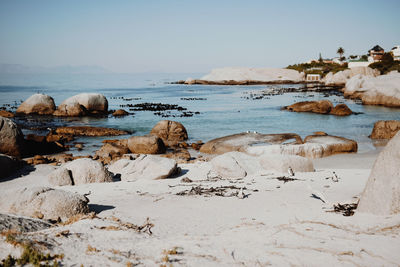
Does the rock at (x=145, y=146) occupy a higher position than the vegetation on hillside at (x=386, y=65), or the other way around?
the vegetation on hillside at (x=386, y=65)

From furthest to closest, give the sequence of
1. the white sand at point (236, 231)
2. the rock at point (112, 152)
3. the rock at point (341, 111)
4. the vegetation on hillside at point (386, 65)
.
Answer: the vegetation on hillside at point (386, 65) → the rock at point (341, 111) → the rock at point (112, 152) → the white sand at point (236, 231)

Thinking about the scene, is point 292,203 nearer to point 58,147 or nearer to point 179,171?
point 179,171

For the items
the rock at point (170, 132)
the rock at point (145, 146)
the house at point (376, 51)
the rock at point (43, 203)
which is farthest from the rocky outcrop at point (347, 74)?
the rock at point (43, 203)

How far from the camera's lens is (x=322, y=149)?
15016 mm

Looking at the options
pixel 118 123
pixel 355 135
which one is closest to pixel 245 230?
pixel 355 135

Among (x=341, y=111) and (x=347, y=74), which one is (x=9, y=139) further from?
(x=347, y=74)

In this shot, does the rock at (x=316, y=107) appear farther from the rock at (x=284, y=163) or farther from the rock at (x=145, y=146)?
the rock at (x=284, y=163)

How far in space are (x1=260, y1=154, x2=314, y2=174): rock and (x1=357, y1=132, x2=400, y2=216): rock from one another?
474 centimetres

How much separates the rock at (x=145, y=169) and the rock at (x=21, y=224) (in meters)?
5.04

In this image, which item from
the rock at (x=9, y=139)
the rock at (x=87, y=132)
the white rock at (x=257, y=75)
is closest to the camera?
the rock at (x=9, y=139)

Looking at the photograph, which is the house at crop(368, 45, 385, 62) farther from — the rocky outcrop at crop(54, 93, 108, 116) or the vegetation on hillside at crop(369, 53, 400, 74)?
the rocky outcrop at crop(54, 93, 108, 116)

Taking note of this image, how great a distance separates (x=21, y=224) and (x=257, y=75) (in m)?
107

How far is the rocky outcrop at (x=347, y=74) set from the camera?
6731 centimetres

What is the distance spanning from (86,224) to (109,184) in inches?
170
